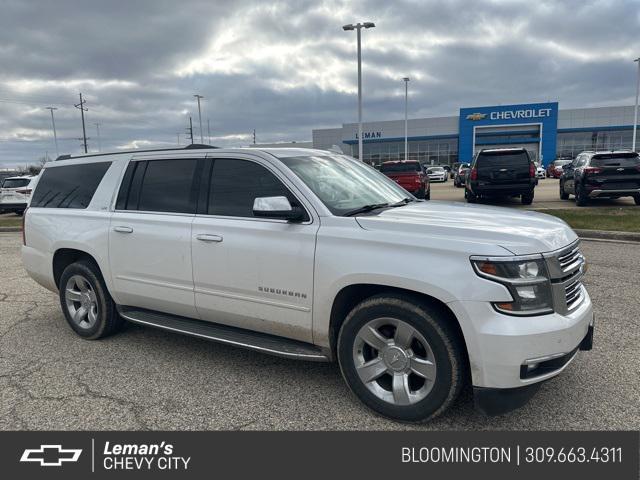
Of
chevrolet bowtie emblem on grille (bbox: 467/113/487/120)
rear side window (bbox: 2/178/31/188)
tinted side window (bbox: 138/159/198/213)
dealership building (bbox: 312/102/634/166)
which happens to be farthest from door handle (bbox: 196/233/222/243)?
chevrolet bowtie emblem on grille (bbox: 467/113/487/120)

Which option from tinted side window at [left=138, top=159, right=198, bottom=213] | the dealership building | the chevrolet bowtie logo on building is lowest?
the chevrolet bowtie logo on building

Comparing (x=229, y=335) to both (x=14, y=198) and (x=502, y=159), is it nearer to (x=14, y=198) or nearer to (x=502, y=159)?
(x=502, y=159)

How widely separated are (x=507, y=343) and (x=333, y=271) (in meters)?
1.14

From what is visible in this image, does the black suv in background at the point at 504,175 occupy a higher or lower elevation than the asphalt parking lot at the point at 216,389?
higher

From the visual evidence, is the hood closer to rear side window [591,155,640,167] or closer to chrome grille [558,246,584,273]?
chrome grille [558,246,584,273]

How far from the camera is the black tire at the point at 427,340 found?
9.50ft

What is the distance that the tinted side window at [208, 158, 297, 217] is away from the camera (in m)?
3.71

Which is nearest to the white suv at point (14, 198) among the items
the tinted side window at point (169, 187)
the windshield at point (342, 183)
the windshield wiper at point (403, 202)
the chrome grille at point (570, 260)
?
the tinted side window at point (169, 187)

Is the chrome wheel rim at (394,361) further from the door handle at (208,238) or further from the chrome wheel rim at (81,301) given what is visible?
the chrome wheel rim at (81,301)

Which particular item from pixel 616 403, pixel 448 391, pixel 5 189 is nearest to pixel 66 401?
pixel 448 391

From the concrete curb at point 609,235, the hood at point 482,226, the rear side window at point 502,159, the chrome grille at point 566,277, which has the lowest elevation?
the concrete curb at point 609,235

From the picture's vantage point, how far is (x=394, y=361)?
3104 mm

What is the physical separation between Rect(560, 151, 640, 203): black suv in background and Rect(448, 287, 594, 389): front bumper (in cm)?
1309

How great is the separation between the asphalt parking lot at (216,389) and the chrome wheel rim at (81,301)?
207mm
